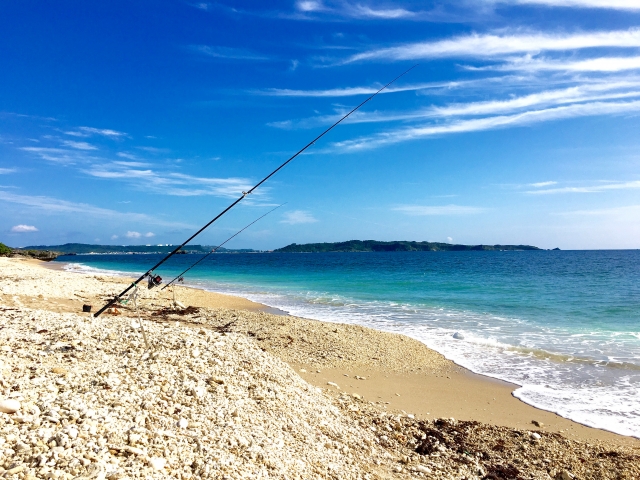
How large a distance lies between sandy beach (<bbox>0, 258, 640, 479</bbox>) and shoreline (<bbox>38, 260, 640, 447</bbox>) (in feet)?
0.13

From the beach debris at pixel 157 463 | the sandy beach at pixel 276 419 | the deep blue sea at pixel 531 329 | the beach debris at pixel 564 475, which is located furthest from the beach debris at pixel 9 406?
the deep blue sea at pixel 531 329

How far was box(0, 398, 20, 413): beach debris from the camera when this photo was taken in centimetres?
373

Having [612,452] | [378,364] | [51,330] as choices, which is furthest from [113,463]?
[378,364]

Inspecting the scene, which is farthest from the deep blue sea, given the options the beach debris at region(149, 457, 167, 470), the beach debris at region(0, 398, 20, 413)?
the beach debris at region(0, 398, 20, 413)

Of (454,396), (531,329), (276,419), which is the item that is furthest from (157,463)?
(531,329)

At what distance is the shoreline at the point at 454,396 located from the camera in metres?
6.95

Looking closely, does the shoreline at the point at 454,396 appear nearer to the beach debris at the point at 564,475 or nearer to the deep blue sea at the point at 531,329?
the deep blue sea at the point at 531,329

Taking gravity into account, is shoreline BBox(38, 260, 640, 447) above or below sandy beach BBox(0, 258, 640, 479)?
below

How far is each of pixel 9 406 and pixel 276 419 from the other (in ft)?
8.68

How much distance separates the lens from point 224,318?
14.6 m

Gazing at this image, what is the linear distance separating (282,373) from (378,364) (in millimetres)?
4237

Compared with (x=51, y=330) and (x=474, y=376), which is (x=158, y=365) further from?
(x=474, y=376)

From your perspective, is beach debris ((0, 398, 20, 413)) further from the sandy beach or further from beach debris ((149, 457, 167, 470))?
beach debris ((149, 457, 167, 470))

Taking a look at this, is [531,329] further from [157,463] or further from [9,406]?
[9,406]
